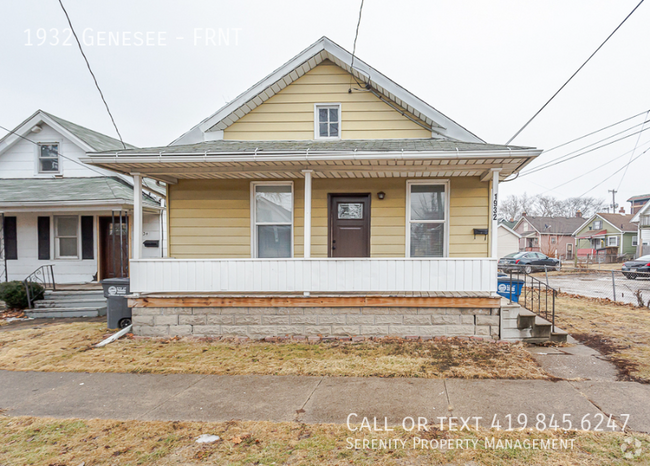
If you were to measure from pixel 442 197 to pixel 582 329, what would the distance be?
147 inches

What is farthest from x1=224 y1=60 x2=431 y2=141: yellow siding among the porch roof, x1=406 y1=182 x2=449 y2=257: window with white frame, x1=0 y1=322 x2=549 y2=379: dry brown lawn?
x1=0 y1=322 x2=549 y2=379: dry brown lawn

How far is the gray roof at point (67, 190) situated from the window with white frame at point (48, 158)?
0.42m

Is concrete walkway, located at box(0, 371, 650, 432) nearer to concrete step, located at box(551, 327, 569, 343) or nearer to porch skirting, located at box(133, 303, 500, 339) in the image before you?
porch skirting, located at box(133, 303, 500, 339)

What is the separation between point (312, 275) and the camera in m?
5.79

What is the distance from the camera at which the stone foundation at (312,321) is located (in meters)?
5.66

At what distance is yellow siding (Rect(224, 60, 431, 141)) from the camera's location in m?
7.04

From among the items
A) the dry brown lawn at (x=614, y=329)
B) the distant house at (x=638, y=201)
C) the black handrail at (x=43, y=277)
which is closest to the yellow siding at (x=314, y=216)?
the dry brown lawn at (x=614, y=329)

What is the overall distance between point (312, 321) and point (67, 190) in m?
8.46

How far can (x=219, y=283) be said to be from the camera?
19.3 feet

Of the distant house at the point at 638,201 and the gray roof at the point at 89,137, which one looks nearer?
the gray roof at the point at 89,137

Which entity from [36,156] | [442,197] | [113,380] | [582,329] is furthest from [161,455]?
[36,156]

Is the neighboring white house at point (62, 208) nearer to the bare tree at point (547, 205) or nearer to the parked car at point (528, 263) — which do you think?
the parked car at point (528, 263)

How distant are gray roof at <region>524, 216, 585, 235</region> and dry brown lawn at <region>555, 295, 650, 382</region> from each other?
3725cm

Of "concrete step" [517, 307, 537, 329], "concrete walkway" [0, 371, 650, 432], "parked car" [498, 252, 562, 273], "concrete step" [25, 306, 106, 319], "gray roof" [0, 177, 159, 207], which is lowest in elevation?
"parked car" [498, 252, 562, 273]
